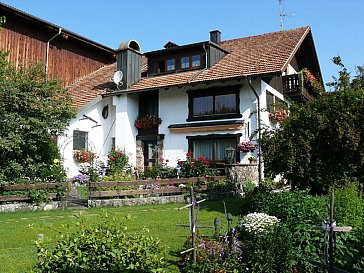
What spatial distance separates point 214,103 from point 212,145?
1.96 m

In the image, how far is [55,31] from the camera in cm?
2195

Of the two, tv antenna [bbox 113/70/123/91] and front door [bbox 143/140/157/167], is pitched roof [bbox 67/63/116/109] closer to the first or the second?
tv antenna [bbox 113/70/123/91]

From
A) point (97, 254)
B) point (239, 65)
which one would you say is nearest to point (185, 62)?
point (239, 65)

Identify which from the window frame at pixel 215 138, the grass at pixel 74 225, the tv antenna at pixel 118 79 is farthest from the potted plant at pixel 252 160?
the tv antenna at pixel 118 79

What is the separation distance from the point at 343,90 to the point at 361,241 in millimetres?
5420

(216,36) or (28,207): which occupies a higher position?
(216,36)

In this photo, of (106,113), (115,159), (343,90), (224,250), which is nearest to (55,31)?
(106,113)

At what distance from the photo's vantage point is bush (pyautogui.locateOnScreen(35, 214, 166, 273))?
412 centimetres

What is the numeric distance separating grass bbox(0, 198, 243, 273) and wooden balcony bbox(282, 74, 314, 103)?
8841 millimetres

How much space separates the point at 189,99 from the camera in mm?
18547

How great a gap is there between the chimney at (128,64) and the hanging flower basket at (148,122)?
1.88 m

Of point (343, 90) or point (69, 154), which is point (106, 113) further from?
point (343, 90)

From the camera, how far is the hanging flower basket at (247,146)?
1625 cm

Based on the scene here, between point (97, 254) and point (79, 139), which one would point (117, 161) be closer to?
point (79, 139)
